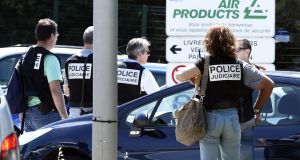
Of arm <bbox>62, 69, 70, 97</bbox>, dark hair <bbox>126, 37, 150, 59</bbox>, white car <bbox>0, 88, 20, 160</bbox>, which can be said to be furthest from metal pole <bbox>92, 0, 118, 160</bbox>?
arm <bbox>62, 69, 70, 97</bbox>

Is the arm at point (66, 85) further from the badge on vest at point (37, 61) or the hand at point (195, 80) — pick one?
the hand at point (195, 80)

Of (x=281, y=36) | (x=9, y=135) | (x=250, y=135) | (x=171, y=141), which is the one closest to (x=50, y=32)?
(x=171, y=141)

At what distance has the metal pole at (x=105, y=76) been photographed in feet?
16.4

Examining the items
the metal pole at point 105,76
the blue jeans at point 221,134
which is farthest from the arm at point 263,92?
the metal pole at point 105,76

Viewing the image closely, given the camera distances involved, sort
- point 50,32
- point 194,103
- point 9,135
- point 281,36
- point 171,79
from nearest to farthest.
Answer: point 9,135 < point 194,103 < point 50,32 < point 171,79 < point 281,36

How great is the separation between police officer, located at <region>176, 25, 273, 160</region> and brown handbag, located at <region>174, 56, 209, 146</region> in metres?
0.06

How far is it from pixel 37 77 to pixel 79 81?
467mm

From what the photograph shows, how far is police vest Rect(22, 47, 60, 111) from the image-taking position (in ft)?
25.7

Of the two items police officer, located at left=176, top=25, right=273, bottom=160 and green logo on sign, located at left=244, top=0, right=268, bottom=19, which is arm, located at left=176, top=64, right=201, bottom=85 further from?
green logo on sign, located at left=244, top=0, right=268, bottom=19

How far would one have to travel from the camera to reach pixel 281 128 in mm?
6270

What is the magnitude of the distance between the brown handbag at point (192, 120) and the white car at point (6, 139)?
5.25ft

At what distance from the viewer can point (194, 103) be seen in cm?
594

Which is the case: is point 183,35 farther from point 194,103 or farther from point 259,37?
point 194,103

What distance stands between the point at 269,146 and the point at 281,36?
9969 millimetres
